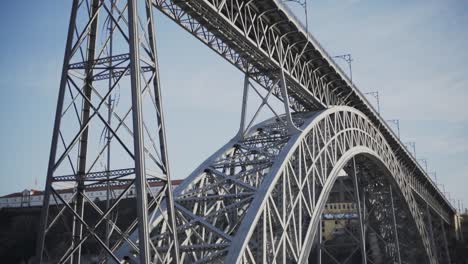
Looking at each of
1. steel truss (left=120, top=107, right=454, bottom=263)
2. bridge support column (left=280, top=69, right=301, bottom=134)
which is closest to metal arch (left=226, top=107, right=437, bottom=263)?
steel truss (left=120, top=107, right=454, bottom=263)

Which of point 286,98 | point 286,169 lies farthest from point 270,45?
point 286,169

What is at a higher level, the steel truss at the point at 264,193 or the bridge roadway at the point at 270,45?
the bridge roadway at the point at 270,45

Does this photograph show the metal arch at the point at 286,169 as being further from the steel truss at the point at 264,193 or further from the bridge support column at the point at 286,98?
the bridge support column at the point at 286,98

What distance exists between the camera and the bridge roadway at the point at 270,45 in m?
17.1

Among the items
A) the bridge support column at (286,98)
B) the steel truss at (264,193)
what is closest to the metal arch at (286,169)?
the steel truss at (264,193)

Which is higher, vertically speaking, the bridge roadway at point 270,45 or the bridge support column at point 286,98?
the bridge roadway at point 270,45

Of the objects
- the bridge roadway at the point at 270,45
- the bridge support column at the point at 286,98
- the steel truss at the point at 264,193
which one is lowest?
the steel truss at the point at 264,193

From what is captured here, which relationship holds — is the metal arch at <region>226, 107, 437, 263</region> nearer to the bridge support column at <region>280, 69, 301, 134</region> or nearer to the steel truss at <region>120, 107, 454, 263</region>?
the steel truss at <region>120, 107, 454, 263</region>

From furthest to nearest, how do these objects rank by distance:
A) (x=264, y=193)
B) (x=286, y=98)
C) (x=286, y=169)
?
1. (x=286, y=98)
2. (x=286, y=169)
3. (x=264, y=193)

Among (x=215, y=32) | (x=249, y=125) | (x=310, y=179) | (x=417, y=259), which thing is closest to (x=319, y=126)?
(x=310, y=179)

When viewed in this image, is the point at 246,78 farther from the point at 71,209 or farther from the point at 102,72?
the point at 71,209

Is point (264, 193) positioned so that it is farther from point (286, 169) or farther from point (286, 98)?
point (286, 98)

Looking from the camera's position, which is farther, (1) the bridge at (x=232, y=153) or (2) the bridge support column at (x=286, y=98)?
(2) the bridge support column at (x=286, y=98)

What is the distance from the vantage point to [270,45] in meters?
21.0
